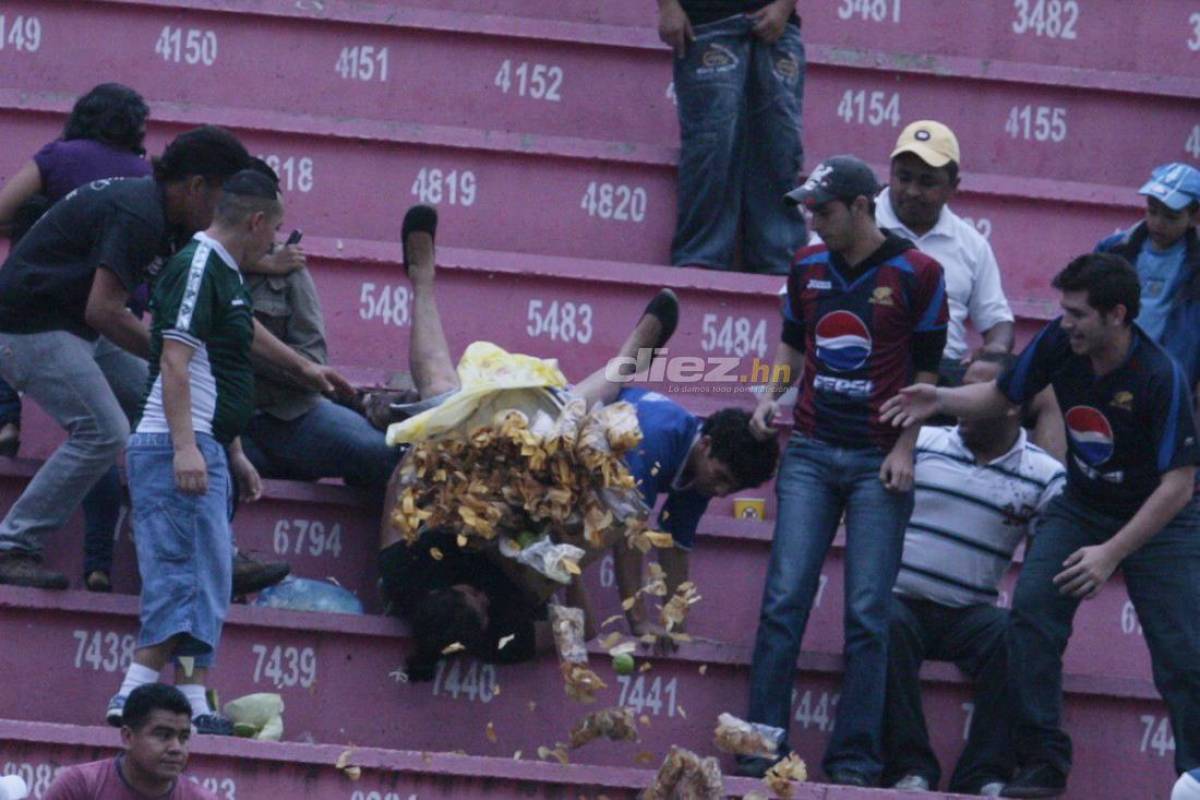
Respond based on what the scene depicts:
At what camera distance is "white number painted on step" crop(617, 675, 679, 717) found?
275 inches

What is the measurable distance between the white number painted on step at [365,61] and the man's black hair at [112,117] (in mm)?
1874

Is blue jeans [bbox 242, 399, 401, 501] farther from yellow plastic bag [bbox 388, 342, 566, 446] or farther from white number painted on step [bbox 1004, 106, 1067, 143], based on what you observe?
white number painted on step [bbox 1004, 106, 1067, 143]

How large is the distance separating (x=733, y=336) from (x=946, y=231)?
891 millimetres

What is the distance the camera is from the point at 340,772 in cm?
636

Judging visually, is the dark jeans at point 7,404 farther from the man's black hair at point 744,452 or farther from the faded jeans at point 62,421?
the man's black hair at point 744,452

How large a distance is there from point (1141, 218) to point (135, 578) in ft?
13.5

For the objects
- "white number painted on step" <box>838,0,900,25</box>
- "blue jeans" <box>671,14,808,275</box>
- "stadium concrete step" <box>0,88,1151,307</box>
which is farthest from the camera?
"white number painted on step" <box>838,0,900,25</box>

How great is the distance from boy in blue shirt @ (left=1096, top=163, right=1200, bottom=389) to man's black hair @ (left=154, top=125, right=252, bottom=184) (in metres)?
3.07

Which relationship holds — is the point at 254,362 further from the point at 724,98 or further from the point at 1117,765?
the point at 1117,765

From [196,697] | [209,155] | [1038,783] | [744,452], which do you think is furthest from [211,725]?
[1038,783]

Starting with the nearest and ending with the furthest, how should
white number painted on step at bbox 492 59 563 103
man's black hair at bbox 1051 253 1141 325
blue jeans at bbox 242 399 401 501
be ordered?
man's black hair at bbox 1051 253 1141 325 < blue jeans at bbox 242 399 401 501 < white number painted on step at bbox 492 59 563 103

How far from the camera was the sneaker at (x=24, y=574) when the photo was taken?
6.85 meters

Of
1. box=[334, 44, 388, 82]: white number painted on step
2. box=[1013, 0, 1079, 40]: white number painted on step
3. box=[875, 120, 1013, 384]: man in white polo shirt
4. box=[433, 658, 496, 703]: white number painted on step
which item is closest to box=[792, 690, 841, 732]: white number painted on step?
box=[433, 658, 496, 703]: white number painted on step

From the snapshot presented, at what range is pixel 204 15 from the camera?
367 inches
